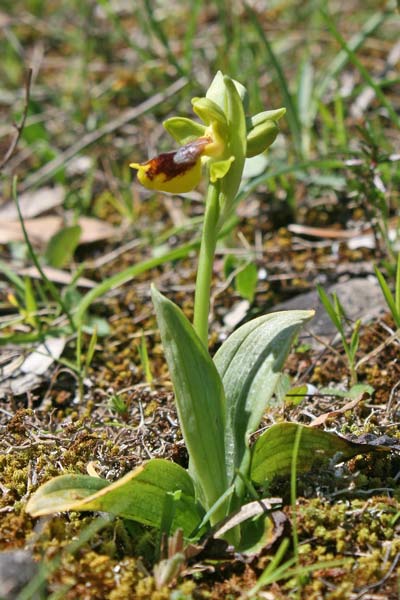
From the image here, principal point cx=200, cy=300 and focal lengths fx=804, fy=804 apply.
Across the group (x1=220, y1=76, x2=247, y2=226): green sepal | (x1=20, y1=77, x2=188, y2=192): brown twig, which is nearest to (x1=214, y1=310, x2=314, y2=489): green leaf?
(x1=220, y1=76, x2=247, y2=226): green sepal

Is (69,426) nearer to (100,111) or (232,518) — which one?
(232,518)

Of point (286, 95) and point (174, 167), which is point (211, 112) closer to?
point (174, 167)

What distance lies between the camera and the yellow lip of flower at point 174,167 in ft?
5.68

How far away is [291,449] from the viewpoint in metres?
1.82

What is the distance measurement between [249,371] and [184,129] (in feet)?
1.89

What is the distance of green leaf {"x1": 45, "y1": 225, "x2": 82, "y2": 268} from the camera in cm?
319

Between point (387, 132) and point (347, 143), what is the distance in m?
0.39

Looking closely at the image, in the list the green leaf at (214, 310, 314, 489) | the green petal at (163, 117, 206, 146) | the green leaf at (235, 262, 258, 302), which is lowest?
the green leaf at (214, 310, 314, 489)

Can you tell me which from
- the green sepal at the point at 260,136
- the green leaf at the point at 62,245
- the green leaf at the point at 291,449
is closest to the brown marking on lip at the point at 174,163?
the green sepal at the point at 260,136

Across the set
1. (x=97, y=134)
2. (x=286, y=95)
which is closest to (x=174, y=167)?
(x=286, y=95)

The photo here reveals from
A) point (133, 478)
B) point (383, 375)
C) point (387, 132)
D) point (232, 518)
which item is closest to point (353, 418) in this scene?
point (383, 375)

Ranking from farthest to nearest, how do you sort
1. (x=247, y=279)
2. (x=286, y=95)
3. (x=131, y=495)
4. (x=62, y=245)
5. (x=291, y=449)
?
1. (x=286, y=95)
2. (x=62, y=245)
3. (x=247, y=279)
4. (x=291, y=449)
5. (x=131, y=495)

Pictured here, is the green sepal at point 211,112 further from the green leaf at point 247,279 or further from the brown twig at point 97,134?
the brown twig at point 97,134

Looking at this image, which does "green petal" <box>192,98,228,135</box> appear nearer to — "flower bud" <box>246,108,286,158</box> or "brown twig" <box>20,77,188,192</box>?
"flower bud" <box>246,108,286,158</box>
